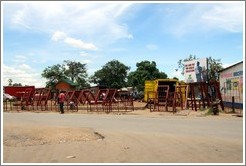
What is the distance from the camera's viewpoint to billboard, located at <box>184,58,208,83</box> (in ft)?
129

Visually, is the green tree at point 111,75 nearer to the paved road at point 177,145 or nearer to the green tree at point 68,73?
the green tree at point 68,73

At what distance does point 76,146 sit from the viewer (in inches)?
460

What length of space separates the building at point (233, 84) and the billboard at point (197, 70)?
5028mm

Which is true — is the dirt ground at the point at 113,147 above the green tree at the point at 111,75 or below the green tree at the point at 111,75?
below

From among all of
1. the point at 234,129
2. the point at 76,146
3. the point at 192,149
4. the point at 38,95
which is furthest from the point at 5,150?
the point at 38,95

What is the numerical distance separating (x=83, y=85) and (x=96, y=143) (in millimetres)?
85211

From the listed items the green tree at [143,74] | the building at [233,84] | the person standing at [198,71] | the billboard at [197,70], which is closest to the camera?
the building at [233,84]

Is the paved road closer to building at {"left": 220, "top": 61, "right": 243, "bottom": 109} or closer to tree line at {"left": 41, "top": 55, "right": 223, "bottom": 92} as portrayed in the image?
building at {"left": 220, "top": 61, "right": 243, "bottom": 109}

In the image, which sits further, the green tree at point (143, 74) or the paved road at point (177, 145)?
the green tree at point (143, 74)

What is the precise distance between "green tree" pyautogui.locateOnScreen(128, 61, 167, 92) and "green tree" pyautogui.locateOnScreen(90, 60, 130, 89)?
36.1 ft

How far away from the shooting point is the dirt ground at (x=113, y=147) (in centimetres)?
985

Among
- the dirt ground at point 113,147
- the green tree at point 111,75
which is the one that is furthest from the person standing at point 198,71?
the green tree at point 111,75

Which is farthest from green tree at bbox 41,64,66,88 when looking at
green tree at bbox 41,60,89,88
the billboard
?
the billboard

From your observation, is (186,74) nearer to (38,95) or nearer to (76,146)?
(38,95)
